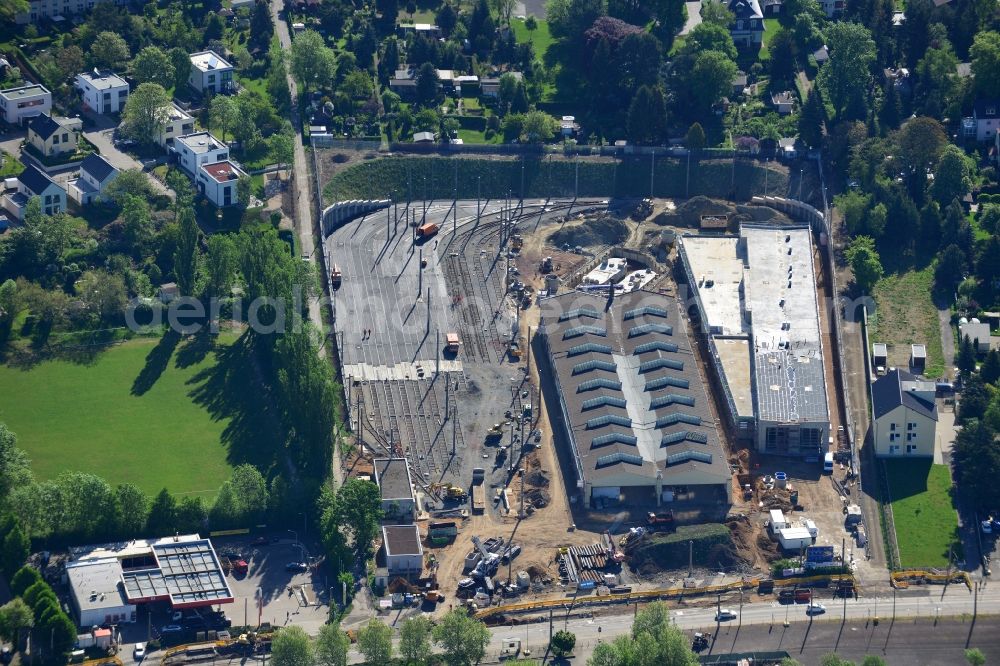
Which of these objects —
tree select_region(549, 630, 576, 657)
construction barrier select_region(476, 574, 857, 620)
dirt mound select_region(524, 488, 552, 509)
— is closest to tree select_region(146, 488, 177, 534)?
construction barrier select_region(476, 574, 857, 620)

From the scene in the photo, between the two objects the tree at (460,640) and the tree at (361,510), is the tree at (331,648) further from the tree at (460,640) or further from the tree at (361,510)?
the tree at (361,510)

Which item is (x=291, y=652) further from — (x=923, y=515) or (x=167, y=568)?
(x=923, y=515)

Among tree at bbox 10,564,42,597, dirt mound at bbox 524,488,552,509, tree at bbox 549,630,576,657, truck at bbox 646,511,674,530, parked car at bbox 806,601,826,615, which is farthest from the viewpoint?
dirt mound at bbox 524,488,552,509

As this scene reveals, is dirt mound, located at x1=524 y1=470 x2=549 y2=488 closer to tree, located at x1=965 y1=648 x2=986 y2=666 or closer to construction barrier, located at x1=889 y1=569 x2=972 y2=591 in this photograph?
construction barrier, located at x1=889 y1=569 x2=972 y2=591

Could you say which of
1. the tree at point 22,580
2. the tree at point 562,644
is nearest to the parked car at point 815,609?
the tree at point 562,644

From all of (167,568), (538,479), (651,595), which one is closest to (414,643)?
(651,595)

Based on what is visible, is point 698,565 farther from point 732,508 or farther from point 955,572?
point 955,572

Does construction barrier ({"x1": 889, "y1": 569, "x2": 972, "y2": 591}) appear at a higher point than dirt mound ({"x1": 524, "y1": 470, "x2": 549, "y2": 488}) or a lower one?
lower
